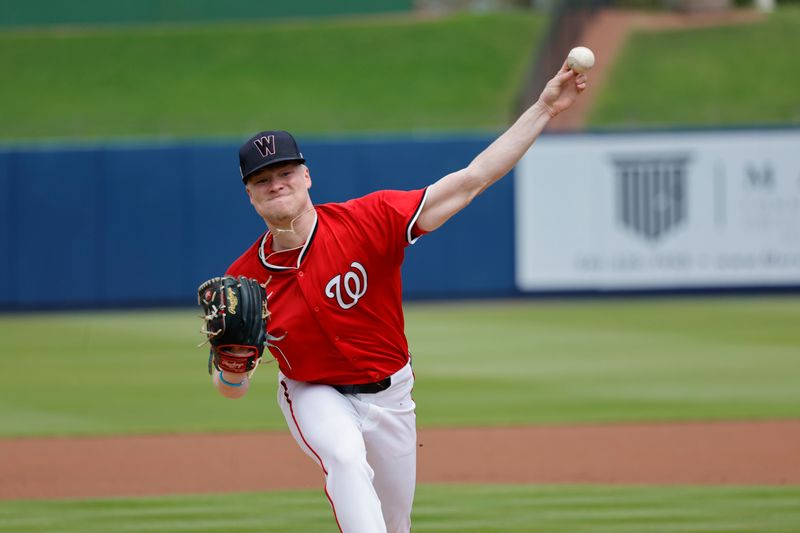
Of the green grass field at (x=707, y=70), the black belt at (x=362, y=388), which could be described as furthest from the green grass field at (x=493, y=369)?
the green grass field at (x=707, y=70)

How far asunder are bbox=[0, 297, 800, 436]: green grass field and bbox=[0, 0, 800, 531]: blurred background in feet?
0.16

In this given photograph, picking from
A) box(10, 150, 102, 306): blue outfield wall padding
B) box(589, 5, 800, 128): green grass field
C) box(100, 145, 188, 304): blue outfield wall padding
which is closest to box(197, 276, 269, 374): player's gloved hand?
box(100, 145, 188, 304): blue outfield wall padding

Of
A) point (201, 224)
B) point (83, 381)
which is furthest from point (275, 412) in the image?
point (201, 224)

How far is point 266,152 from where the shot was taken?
4.41m

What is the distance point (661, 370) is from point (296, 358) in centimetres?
815

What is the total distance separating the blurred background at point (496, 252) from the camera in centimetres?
1111

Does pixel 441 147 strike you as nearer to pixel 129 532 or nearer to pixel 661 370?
pixel 661 370

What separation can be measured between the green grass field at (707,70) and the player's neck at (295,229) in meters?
23.5

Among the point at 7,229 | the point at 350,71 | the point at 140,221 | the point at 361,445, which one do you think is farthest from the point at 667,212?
the point at 350,71

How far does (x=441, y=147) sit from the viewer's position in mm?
18875

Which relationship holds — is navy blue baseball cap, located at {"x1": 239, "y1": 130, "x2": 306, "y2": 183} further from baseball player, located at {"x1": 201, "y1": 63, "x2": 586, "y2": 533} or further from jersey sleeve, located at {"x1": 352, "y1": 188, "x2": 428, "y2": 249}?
jersey sleeve, located at {"x1": 352, "y1": 188, "x2": 428, "y2": 249}

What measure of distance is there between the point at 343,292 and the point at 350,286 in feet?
0.11

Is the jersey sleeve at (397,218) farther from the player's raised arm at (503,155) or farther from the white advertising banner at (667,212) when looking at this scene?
the white advertising banner at (667,212)

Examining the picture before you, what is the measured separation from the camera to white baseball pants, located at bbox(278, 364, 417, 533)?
13.7 feet
